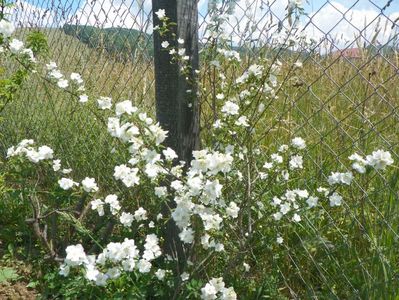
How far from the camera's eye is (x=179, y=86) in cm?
205

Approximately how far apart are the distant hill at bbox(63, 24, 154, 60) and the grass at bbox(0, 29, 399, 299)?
7cm

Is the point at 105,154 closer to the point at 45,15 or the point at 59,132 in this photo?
the point at 59,132

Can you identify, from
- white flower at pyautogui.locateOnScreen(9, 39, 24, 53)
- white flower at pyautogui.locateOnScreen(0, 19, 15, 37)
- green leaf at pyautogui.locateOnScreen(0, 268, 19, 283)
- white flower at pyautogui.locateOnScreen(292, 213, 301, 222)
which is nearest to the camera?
white flower at pyautogui.locateOnScreen(292, 213, 301, 222)

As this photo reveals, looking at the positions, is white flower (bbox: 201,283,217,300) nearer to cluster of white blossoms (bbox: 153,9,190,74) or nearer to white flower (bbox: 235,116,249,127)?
white flower (bbox: 235,116,249,127)

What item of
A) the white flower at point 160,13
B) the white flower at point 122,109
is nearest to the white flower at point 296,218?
the white flower at point 122,109

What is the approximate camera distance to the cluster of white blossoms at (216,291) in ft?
5.28

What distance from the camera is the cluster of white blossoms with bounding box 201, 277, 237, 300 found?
5.28 feet

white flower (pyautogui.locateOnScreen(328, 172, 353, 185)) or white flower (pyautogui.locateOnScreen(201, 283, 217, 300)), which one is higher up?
white flower (pyautogui.locateOnScreen(328, 172, 353, 185))

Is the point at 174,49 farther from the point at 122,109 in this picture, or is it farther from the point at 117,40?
the point at 117,40

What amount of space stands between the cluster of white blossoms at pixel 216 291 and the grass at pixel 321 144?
1.31ft

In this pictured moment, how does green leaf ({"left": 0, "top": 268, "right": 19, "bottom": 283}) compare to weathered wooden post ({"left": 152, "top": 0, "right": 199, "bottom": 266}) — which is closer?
weathered wooden post ({"left": 152, "top": 0, "right": 199, "bottom": 266})

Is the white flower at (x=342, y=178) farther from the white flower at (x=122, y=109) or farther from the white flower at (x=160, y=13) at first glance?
the white flower at (x=160, y=13)

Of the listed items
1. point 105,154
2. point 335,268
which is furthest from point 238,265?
point 105,154

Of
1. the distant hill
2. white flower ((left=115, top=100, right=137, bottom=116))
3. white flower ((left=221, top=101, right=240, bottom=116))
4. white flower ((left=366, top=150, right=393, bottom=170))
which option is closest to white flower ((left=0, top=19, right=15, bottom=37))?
the distant hill
